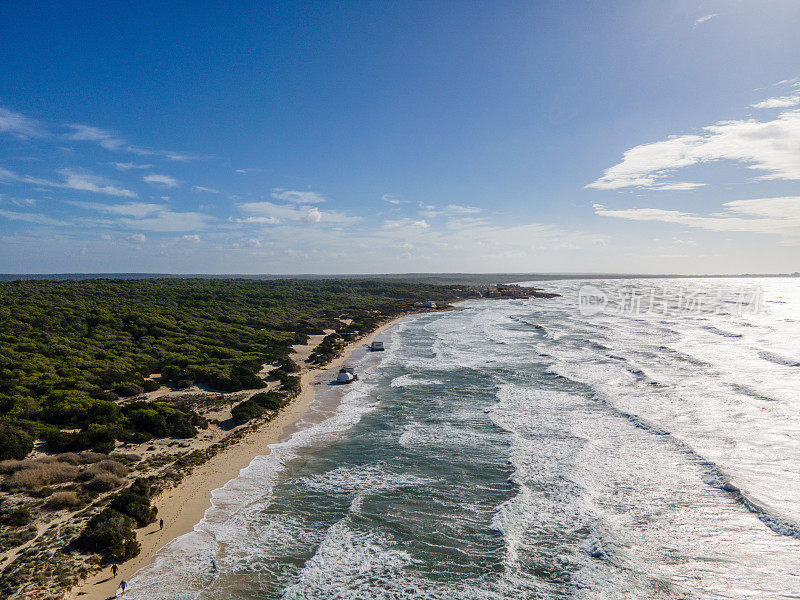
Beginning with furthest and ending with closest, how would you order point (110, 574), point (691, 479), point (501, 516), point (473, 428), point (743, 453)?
point (473, 428) → point (743, 453) → point (691, 479) → point (501, 516) → point (110, 574)

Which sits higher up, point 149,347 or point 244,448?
point 149,347

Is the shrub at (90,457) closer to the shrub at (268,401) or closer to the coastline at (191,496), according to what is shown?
the coastline at (191,496)

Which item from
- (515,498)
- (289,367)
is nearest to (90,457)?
(515,498)

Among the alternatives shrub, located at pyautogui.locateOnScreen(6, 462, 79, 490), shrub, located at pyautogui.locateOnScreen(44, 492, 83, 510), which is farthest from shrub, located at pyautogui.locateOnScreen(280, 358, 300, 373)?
shrub, located at pyautogui.locateOnScreen(44, 492, 83, 510)

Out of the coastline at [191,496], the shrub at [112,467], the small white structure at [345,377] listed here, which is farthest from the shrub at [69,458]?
the small white structure at [345,377]

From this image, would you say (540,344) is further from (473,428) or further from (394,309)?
(394,309)

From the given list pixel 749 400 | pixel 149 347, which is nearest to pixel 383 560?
pixel 749 400

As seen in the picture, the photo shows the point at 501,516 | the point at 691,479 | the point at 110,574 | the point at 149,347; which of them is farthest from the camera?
the point at 149,347
